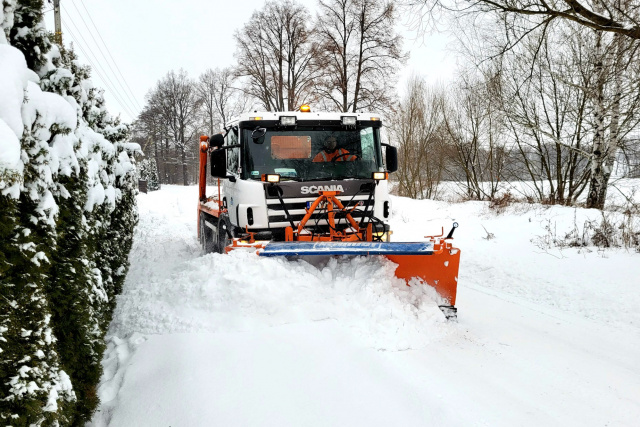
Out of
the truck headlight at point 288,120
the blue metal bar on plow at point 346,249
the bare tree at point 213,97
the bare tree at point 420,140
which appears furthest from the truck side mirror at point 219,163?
the bare tree at point 213,97

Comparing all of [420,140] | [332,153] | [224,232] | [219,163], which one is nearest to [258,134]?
[219,163]

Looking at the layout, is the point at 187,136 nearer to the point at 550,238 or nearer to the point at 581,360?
the point at 550,238

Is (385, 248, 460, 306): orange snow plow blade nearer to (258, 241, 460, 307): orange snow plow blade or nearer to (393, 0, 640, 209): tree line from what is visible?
(258, 241, 460, 307): orange snow plow blade

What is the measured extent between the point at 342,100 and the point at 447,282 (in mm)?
18413

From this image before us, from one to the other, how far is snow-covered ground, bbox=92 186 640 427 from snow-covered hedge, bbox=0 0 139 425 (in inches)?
21.8

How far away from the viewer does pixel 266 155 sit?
549 cm

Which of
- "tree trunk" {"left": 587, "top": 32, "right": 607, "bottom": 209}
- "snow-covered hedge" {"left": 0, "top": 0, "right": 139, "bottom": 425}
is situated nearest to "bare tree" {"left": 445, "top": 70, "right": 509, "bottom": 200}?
"tree trunk" {"left": 587, "top": 32, "right": 607, "bottom": 209}

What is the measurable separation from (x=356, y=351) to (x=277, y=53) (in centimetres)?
2620

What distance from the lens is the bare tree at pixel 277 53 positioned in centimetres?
2627

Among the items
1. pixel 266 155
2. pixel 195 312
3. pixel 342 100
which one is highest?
pixel 342 100

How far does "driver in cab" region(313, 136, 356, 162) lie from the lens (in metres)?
5.70

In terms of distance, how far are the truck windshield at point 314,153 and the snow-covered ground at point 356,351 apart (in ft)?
5.03

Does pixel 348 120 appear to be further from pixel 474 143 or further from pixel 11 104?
pixel 474 143

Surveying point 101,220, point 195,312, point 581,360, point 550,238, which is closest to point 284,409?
point 195,312
